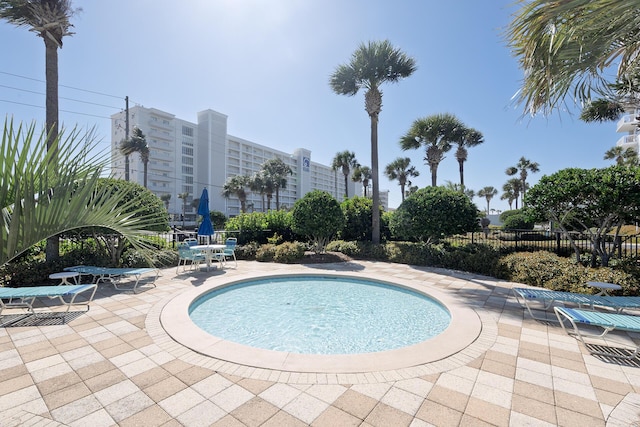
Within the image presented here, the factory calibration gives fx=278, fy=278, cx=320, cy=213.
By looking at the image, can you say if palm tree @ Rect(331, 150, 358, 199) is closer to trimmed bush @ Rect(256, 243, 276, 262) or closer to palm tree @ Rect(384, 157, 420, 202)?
palm tree @ Rect(384, 157, 420, 202)

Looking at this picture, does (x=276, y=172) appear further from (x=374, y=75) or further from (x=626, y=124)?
(x=626, y=124)

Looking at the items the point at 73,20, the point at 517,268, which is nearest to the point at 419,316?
the point at 517,268

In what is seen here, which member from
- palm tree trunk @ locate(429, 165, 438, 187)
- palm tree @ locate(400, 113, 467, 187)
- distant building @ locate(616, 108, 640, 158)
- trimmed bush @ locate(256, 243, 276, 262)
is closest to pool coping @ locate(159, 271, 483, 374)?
trimmed bush @ locate(256, 243, 276, 262)

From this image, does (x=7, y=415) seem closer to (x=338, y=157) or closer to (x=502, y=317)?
(x=502, y=317)

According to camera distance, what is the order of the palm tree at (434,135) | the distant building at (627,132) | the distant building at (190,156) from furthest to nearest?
the distant building at (190,156), the distant building at (627,132), the palm tree at (434,135)

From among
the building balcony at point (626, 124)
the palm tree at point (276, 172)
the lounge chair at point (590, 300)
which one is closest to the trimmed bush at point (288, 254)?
the lounge chair at point (590, 300)

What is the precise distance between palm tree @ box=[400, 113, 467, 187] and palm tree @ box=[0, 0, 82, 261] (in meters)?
15.9

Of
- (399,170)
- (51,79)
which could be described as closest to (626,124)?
(399,170)

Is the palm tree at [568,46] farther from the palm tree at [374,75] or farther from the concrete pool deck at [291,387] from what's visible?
the palm tree at [374,75]

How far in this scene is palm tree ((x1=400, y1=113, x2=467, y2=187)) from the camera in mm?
16469

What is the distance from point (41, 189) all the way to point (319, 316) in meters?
5.02

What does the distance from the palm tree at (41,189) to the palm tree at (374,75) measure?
468 inches

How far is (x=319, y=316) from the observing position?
19.3ft

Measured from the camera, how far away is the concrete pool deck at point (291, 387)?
8.25 ft
